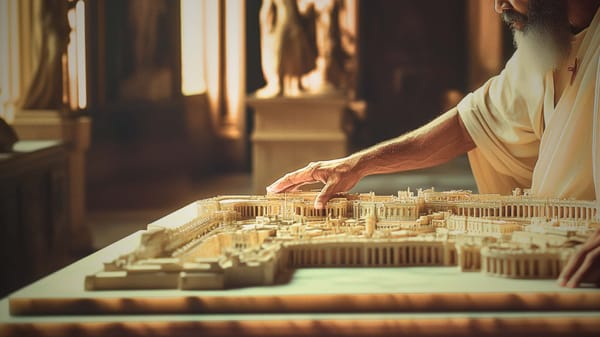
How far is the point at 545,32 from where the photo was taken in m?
5.14

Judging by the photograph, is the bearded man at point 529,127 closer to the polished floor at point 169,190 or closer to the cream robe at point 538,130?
Answer: the cream robe at point 538,130

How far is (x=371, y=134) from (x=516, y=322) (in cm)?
2125

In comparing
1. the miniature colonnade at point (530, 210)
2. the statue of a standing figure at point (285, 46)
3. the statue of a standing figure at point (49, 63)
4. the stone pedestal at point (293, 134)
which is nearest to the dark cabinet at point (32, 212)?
the statue of a standing figure at point (49, 63)

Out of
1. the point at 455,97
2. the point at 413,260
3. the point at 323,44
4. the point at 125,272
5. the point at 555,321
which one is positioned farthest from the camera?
the point at 455,97

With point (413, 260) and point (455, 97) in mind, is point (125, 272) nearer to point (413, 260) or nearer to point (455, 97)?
point (413, 260)

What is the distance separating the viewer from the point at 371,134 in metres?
24.5

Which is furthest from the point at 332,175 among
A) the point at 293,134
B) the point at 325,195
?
the point at 293,134

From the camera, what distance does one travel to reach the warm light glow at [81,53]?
46.0 ft

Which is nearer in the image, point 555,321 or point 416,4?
point 555,321

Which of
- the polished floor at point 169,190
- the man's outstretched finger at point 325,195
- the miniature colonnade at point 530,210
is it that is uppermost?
the man's outstretched finger at point 325,195

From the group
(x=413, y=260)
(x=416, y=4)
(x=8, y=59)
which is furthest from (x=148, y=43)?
(x=413, y=260)

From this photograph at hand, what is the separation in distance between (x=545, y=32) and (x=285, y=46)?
11173 mm

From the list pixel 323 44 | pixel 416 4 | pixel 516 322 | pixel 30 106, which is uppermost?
pixel 416 4

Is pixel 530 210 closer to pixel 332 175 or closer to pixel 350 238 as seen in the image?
pixel 332 175
